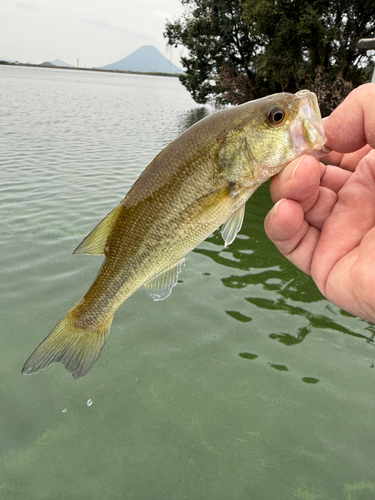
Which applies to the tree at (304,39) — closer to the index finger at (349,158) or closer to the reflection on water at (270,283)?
the reflection on water at (270,283)

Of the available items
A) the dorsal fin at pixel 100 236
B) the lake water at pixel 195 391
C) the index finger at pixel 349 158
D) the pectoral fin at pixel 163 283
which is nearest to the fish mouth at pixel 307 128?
the index finger at pixel 349 158

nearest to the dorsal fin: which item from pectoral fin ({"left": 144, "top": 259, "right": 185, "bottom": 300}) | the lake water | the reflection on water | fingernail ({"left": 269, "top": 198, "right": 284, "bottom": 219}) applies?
pectoral fin ({"left": 144, "top": 259, "right": 185, "bottom": 300})

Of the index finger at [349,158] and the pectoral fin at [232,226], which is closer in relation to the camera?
the pectoral fin at [232,226]

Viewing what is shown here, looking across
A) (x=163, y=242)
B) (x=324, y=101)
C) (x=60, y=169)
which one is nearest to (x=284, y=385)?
(x=163, y=242)

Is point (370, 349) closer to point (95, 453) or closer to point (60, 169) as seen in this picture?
point (95, 453)

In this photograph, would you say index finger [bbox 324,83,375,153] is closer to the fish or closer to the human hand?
the human hand

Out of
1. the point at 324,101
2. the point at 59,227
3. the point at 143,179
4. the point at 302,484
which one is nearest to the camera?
the point at 143,179

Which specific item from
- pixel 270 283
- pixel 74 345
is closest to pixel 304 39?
pixel 270 283

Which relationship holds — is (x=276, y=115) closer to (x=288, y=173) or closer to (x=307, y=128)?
(x=307, y=128)
